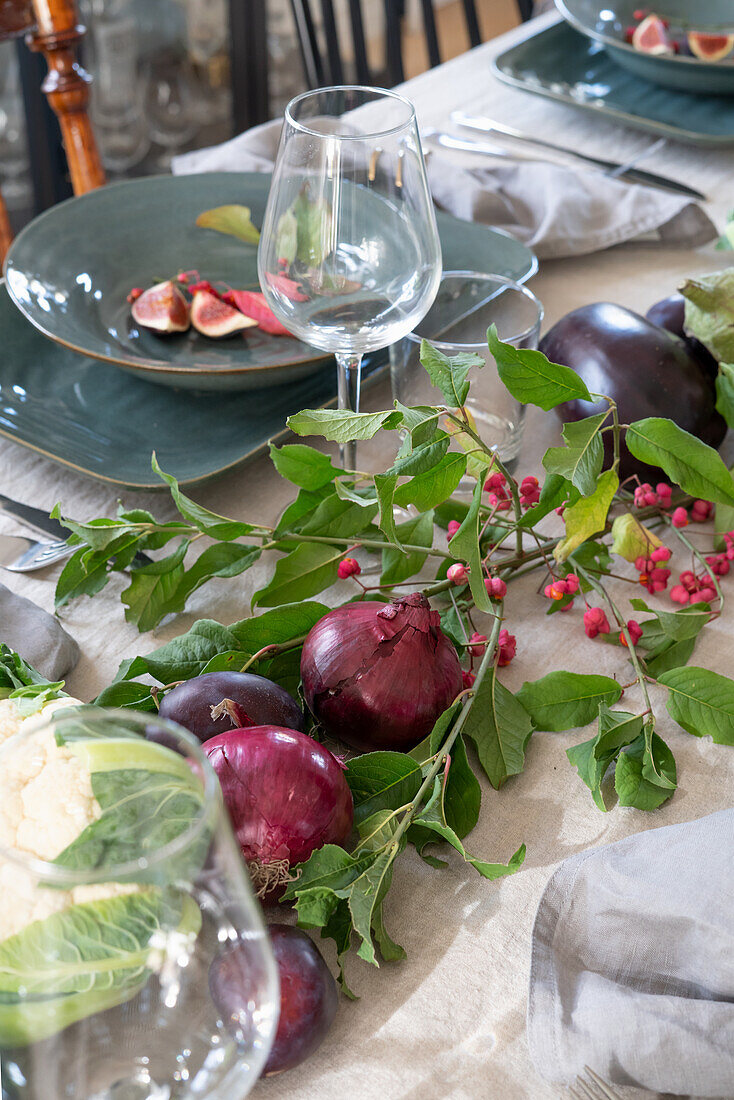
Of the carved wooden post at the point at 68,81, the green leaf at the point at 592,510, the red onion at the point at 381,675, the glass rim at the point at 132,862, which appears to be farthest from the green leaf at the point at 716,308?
the carved wooden post at the point at 68,81

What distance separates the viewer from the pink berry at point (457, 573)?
573mm

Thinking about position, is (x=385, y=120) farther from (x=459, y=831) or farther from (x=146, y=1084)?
(x=146, y=1084)

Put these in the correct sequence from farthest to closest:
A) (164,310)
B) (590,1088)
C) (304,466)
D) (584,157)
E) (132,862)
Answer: (584,157) < (164,310) < (304,466) < (590,1088) < (132,862)

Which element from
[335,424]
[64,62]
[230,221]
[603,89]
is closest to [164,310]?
[230,221]

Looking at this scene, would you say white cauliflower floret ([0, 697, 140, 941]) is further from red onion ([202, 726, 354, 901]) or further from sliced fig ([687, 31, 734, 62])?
sliced fig ([687, 31, 734, 62])

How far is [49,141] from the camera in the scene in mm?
1764

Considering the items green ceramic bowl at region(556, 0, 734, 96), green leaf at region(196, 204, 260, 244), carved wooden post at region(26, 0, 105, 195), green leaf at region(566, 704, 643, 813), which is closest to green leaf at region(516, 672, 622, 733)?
green leaf at region(566, 704, 643, 813)

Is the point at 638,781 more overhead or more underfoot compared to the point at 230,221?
more underfoot

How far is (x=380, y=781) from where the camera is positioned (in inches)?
18.7

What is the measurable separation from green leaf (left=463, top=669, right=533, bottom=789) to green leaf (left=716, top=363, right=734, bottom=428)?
0.29 m

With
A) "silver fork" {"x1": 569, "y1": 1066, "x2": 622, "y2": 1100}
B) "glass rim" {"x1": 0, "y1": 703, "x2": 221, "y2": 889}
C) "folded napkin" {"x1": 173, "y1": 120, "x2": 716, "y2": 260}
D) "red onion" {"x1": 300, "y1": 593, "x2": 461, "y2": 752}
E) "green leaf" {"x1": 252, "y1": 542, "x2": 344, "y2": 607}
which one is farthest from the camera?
"folded napkin" {"x1": 173, "y1": 120, "x2": 716, "y2": 260}

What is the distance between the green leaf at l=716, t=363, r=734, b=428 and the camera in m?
0.69

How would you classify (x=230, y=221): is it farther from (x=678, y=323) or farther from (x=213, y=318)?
(x=678, y=323)

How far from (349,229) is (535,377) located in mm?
171
